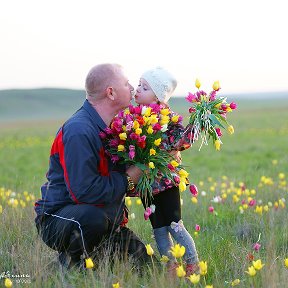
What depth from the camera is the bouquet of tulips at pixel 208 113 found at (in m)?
4.57

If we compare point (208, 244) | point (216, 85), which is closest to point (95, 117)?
point (216, 85)

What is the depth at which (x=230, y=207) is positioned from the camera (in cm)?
712

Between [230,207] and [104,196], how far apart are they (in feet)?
9.65

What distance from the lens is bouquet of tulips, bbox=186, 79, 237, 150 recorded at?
4574 millimetres

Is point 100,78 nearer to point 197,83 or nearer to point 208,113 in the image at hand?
point 197,83

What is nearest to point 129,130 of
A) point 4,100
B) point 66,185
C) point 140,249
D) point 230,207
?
→ point 66,185

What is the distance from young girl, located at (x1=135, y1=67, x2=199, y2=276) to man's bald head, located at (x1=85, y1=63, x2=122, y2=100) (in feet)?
1.01

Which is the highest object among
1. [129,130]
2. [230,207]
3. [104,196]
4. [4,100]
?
[129,130]

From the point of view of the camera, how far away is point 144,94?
16.2 feet

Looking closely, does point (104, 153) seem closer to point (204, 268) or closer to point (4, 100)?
point (204, 268)

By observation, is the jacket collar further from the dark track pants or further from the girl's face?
the dark track pants

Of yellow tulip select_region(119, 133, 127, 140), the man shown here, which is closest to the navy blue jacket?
the man

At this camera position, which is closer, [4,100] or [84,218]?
[84,218]

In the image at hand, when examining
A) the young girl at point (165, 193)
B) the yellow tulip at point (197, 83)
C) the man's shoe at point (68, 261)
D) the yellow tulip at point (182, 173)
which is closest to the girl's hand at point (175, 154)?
the young girl at point (165, 193)
